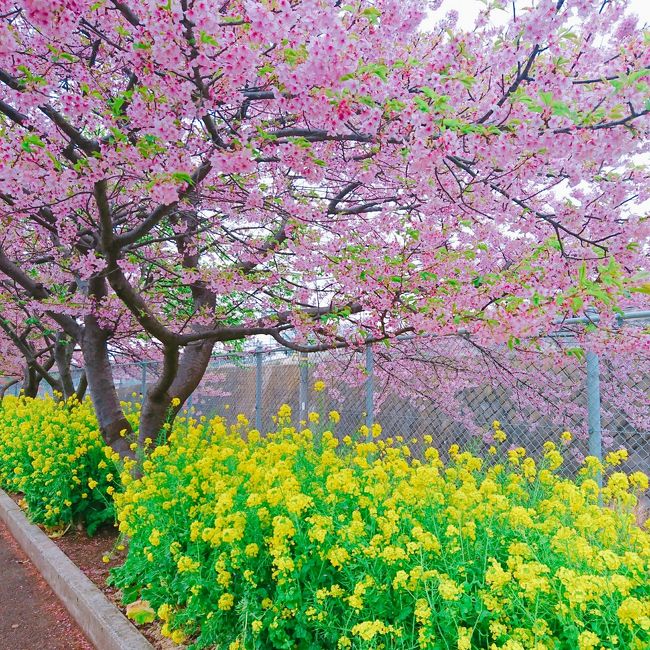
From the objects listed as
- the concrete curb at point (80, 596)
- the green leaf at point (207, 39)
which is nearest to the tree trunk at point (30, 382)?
the concrete curb at point (80, 596)

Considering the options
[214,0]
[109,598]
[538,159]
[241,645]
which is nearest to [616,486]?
[538,159]

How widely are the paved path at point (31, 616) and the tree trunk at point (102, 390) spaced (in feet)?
4.14

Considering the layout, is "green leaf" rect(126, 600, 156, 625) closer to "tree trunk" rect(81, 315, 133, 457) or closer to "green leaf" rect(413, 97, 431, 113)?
"tree trunk" rect(81, 315, 133, 457)

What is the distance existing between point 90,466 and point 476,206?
14.1 feet

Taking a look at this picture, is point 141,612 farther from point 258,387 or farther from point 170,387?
point 258,387

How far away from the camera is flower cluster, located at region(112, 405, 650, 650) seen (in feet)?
6.30

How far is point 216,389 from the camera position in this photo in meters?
Answer: 9.62

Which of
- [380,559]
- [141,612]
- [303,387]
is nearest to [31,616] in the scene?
[141,612]

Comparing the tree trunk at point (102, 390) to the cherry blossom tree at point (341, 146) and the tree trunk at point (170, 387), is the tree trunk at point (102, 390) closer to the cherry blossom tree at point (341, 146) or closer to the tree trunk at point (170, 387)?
the cherry blossom tree at point (341, 146)

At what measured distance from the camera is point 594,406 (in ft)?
13.2

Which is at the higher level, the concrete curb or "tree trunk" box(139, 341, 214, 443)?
"tree trunk" box(139, 341, 214, 443)

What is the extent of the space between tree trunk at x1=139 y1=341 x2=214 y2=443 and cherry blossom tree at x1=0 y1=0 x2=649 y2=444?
1.3 inches

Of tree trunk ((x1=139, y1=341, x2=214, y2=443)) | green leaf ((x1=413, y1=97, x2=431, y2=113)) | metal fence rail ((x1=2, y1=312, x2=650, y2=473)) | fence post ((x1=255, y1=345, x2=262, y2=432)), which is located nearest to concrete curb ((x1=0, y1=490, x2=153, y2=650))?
tree trunk ((x1=139, y1=341, x2=214, y2=443))

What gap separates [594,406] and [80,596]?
3759 mm
